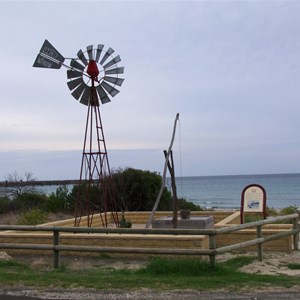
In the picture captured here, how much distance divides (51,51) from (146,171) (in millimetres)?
12829

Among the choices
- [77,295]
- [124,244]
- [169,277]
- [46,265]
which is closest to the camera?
[77,295]

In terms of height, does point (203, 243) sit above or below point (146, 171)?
below

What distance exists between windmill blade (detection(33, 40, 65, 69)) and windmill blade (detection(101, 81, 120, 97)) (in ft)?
5.32

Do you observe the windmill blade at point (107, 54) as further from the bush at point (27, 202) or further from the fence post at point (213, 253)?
the bush at point (27, 202)

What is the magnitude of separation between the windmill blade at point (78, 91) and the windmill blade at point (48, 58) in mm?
991

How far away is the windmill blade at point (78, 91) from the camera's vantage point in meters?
17.0

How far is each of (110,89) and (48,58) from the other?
7.58 feet

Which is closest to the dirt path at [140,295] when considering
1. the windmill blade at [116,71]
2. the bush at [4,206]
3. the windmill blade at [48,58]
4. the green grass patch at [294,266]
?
the green grass patch at [294,266]

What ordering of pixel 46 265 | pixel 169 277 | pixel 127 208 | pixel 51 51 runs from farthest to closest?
pixel 127 208
pixel 51 51
pixel 46 265
pixel 169 277

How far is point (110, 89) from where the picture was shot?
680 inches

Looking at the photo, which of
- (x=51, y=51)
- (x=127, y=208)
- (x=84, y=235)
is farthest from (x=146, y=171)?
(x=84, y=235)

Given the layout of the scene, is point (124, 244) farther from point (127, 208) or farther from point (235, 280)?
point (127, 208)

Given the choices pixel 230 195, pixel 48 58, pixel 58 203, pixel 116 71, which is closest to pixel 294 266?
pixel 116 71

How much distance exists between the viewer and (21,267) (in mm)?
11297
